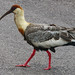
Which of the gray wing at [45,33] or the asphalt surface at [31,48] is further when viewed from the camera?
the asphalt surface at [31,48]

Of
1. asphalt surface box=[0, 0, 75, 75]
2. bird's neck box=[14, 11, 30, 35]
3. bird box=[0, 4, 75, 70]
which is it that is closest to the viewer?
bird box=[0, 4, 75, 70]

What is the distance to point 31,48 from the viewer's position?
31.6 feet

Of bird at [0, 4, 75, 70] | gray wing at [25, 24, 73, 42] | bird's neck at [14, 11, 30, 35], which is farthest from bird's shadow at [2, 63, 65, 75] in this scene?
bird's neck at [14, 11, 30, 35]

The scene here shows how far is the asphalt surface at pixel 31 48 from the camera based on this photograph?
25.7ft

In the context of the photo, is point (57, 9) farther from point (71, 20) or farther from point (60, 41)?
point (60, 41)

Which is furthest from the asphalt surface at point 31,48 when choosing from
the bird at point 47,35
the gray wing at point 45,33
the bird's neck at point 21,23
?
the bird's neck at point 21,23

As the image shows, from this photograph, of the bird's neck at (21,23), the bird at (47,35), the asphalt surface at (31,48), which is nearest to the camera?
the bird at (47,35)

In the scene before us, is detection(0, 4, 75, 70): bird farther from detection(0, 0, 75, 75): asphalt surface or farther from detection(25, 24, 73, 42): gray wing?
detection(0, 0, 75, 75): asphalt surface

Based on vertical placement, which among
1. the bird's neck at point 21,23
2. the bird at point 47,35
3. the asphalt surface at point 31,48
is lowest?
the asphalt surface at point 31,48

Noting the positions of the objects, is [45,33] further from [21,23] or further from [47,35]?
[21,23]

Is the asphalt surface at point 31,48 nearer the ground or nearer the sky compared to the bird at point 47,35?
nearer the ground

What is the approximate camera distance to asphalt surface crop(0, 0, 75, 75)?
7822mm

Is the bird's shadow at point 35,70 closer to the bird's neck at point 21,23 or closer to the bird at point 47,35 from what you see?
the bird at point 47,35

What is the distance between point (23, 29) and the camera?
7625mm
